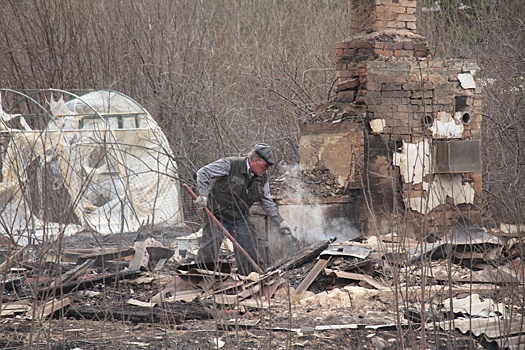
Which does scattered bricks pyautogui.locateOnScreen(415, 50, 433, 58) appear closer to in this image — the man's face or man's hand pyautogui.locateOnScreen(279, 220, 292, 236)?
the man's face

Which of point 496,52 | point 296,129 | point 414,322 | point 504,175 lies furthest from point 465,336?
point 496,52

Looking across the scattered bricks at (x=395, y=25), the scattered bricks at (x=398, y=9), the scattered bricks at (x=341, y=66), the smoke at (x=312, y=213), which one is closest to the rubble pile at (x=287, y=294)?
the smoke at (x=312, y=213)

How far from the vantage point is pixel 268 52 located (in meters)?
16.6

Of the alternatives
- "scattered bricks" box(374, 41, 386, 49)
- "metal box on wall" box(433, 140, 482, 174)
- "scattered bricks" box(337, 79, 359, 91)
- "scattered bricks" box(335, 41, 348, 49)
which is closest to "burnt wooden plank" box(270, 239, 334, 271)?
"metal box on wall" box(433, 140, 482, 174)

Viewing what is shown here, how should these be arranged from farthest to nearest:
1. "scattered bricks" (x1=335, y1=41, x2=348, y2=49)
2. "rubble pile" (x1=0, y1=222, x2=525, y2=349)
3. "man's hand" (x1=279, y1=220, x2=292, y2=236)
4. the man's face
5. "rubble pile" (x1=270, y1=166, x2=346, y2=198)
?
"scattered bricks" (x1=335, y1=41, x2=348, y2=49) < "rubble pile" (x1=270, y1=166, x2=346, y2=198) < "man's hand" (x1=279, y1=220, x2=292, y2=236) < the man's face < "rubble pile" (x1=0, y1=222, x2=525, y2=349)

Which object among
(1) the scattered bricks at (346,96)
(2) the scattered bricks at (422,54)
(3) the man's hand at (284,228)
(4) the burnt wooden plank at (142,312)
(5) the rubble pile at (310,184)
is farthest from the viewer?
(2) the scattered bricks at (422,54)

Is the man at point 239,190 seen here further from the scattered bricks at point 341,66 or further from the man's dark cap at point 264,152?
the scattered bricks at point 341,66

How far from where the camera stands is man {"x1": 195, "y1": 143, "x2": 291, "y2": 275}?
795 centimetres

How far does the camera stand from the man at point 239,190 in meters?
7.95

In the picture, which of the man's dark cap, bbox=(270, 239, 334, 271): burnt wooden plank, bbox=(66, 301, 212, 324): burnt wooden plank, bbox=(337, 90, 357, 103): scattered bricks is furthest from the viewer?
bbox=(337, 90, 357, 103): scattered bricks

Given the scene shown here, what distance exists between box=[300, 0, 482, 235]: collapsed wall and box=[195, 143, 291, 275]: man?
1531mm

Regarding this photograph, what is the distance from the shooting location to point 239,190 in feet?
26.7

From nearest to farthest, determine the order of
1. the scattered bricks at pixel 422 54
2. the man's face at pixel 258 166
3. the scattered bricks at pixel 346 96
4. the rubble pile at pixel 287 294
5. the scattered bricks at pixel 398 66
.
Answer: the rubble pile at pixel 287 294 < the man's face at pixel 258 166 < the scattered bricks at pixel 398 66 < the scattered bricks at pixel 346 96 < the scattered bricks at pixel 422 54

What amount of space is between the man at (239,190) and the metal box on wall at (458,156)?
2321 mm
